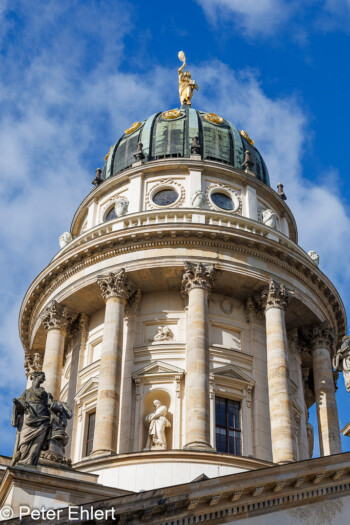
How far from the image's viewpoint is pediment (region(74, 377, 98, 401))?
36438 mm

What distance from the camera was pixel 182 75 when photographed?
5100 cm

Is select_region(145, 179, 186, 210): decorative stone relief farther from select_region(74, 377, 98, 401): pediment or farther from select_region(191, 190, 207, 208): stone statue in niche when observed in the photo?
select_region(74, 377, 98, 401): pediment

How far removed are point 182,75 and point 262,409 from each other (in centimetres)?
2299

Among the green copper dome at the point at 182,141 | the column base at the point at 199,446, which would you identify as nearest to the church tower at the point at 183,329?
the column base at the point at 199,446

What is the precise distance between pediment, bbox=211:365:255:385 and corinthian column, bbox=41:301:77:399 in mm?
6912

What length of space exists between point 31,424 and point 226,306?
1584 centimetres

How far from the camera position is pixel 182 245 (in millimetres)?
37438

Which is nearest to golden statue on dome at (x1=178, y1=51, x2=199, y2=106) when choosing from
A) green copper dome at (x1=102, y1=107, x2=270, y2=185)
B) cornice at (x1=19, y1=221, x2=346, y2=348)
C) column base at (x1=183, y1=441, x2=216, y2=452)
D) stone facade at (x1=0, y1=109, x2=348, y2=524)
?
green copper dome at (x1=102, y1=107, x2=270, y2=185)

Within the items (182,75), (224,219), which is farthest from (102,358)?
(182,75)

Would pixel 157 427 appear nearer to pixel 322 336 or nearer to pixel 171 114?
pixel 322 336

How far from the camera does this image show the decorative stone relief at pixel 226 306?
1503 inches

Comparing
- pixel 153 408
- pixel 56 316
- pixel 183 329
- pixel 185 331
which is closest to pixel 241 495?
pixel 153 408

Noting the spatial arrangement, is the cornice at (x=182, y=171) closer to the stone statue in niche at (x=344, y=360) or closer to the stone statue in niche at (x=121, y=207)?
the stone statue in niche at (x=121, y=207)

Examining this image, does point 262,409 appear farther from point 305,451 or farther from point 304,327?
point 304,327
